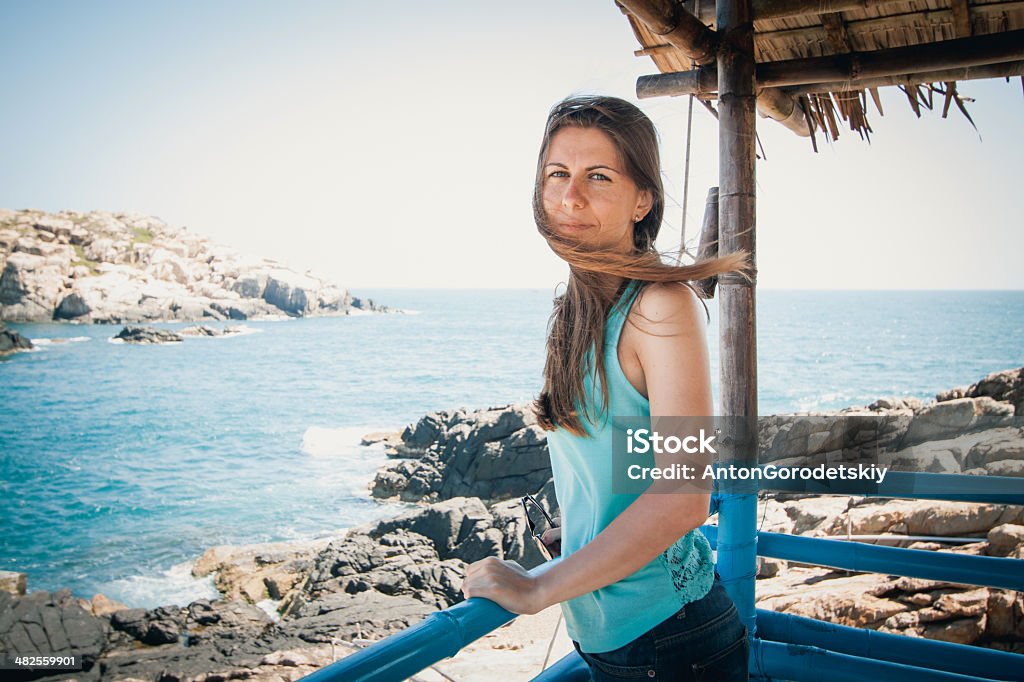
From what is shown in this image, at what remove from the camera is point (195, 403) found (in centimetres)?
3697

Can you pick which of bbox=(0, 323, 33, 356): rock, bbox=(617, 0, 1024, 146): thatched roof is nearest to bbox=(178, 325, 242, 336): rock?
bbox=(0, 323, 33, 356): rock

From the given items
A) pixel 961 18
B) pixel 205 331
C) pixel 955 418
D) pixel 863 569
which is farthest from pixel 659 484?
pixel 205 331

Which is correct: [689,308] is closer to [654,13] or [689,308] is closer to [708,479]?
[708,479]

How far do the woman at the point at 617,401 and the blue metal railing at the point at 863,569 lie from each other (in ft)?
2.91

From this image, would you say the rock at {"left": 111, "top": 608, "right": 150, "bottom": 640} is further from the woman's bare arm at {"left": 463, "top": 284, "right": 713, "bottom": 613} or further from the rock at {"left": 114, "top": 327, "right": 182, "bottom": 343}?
the rock at {"left": 114, "top": 327, "right": 182, "bottom": 343}

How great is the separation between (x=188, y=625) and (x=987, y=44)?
11.1 metres

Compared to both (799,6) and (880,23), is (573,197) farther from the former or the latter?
(880,23)

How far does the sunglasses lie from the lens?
3.62 feet

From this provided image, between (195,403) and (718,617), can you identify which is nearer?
(718,617)

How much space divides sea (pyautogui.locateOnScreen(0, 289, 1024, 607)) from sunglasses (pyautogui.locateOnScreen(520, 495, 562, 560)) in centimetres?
34

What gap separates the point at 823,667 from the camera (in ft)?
5.52

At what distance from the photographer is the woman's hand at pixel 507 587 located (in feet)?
2.98

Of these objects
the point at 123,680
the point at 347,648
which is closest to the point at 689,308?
the point at 347,648

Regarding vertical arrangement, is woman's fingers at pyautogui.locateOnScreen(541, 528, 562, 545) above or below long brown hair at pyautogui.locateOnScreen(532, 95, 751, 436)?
below
